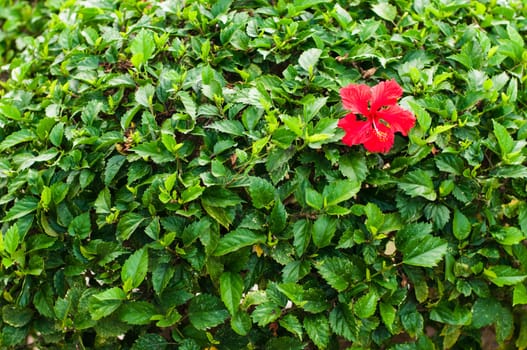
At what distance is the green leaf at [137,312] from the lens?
1713 mm

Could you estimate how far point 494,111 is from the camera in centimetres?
201

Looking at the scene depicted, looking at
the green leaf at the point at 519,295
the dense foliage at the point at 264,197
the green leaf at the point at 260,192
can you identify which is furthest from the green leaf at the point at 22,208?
the green leaf at the point at 519,295

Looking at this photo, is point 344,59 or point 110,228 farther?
point 344,59

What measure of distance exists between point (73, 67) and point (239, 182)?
33.4 inches

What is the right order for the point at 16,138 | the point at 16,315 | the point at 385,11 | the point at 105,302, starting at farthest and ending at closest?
the point at 385,11 < the point at 16,138 < the point at 16,315 < the point at 105,302

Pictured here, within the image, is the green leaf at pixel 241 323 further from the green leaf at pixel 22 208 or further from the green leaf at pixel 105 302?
the green leaf at pixel 22 208

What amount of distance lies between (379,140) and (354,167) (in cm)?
11

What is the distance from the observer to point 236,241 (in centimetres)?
172

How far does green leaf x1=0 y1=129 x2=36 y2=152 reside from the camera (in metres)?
1.99

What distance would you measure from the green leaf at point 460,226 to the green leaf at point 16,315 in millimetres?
1362

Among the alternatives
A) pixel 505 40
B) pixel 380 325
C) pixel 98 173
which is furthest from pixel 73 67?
pixel 505 40

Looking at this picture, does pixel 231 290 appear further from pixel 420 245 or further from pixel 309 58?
pixel 309 58

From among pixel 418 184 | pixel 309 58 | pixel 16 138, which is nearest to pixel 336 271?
pixel 418 184

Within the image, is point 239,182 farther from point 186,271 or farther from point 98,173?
point 98,173
